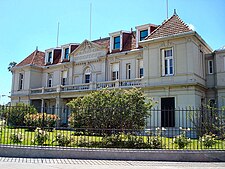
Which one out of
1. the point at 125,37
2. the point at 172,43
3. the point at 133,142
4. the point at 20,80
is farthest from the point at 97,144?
the point at 20,80

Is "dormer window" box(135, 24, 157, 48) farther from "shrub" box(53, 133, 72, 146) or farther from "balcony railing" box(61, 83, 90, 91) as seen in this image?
"shrub" box(53, 133, 72, 146)

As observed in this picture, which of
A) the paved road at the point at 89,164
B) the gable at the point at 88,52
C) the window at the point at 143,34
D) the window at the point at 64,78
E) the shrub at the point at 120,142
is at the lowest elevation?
the paved road at the point at 89,164

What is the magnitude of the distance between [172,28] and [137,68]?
5166 millimetres

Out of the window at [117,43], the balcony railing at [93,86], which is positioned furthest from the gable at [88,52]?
the balcony railing at [93,86]

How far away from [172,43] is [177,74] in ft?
8.61

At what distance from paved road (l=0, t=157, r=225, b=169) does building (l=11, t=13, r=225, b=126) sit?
10872 millimetres

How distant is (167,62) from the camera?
20.8m

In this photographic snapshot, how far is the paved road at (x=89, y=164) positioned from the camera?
27.3 feet

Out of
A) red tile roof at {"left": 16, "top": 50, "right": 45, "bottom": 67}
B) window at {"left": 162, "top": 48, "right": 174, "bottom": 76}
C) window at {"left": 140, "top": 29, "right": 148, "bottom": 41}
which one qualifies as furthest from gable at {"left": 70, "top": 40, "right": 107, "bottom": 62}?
window at {"left": 162, "top": 48, "right": 174, "bottom": 76}

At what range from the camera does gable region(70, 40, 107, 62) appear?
88.4 feet

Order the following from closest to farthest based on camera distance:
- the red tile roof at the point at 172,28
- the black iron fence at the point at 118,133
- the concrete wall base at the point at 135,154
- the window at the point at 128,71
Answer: the concrete wall base at the point at 135,154 → the black iron fence at the point at 118,133 → the red tile roof at the point at 172,28 → the window at the point at 128,71

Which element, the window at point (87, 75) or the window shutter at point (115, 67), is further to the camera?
the window at point (87, 75)

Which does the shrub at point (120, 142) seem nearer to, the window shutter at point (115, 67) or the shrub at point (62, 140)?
the shrub at point (62, 140)

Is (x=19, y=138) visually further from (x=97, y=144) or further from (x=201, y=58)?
(x=201, y=58)
